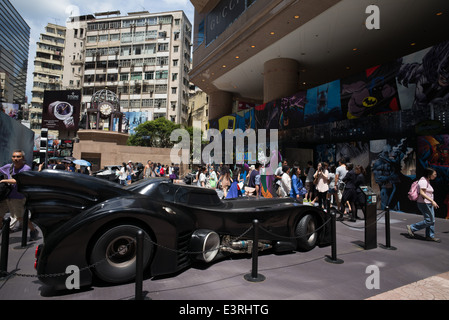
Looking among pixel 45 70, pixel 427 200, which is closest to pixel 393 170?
pixel 427 200

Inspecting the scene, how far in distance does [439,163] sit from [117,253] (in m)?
10.4

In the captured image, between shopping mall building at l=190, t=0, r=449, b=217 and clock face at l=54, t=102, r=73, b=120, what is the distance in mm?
33545

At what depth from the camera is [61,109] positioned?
43.9 metres

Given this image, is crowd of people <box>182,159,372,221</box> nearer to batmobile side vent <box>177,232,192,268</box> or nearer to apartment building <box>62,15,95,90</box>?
batmobile side vent <box>177,232,192,268</box>

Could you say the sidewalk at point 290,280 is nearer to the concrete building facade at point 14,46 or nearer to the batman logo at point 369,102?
the batman logo at point 369,102

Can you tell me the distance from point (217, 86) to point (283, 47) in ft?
34.5

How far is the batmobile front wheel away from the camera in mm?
2877

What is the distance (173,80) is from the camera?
5397cm

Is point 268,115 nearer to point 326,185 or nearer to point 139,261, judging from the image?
point 326,185

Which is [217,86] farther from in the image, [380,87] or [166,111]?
[166,111]

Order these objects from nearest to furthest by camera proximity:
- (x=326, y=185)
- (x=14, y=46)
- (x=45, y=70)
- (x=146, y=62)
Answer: (x=326, y=185)
(x=146, y=62)
(x=45, y=70)
(x=14, y=46)

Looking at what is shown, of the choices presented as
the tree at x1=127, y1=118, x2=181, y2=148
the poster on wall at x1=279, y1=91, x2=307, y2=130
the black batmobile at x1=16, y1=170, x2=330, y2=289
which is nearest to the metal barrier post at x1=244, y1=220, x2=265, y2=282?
the black batmobile at x1=16, y1=170, x2=330, y2=289

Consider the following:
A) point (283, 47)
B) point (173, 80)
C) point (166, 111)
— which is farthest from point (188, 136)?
point (283, 47)

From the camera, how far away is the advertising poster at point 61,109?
43.1 meters
